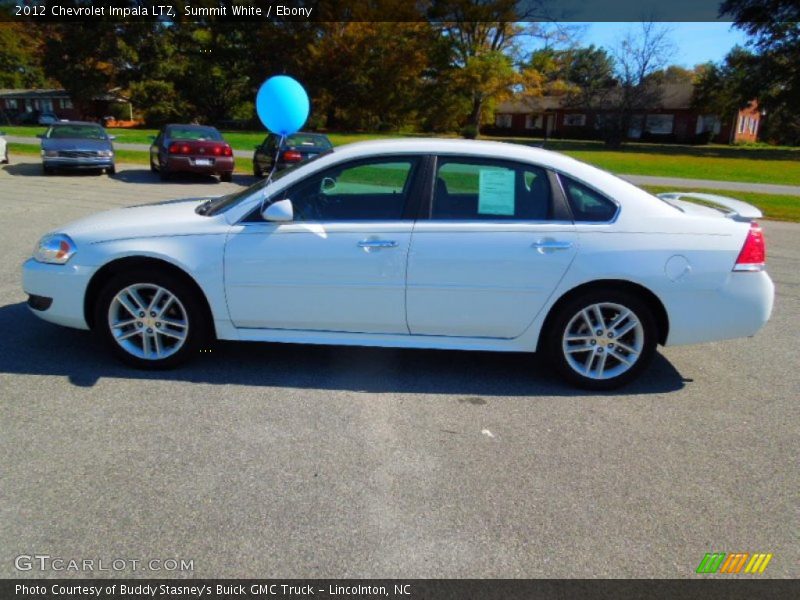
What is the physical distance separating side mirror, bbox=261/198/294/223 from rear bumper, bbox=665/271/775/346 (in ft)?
8.45

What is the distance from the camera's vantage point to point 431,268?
3.97 meters

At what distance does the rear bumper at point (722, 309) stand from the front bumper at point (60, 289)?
3.99m

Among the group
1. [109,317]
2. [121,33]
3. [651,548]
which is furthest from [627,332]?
[121,33]

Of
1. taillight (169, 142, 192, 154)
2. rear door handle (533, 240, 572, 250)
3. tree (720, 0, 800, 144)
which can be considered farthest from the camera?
tree (720, 0, 800, 144)

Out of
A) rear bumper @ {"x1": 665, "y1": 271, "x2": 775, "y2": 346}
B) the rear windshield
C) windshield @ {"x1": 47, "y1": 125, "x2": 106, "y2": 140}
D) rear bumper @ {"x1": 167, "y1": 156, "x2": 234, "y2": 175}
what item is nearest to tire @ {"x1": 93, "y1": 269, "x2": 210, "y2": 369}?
rear bumper @ {"x1": 665, "y1": 271, "x2": 775, "y2": 346}

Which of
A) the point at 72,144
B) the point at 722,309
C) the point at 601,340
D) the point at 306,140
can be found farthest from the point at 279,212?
the point at 72,144

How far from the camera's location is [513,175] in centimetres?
413

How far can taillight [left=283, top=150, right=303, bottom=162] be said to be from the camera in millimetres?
14211

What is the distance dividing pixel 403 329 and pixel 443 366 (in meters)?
0.60

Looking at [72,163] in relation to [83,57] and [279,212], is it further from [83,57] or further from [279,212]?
[83,57]

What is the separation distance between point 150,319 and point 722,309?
153 inches

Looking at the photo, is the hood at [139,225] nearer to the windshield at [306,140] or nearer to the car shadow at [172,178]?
the windshield at [306,140]

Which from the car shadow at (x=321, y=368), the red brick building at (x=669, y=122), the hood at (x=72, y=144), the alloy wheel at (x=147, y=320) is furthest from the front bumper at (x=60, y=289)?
the red brick building at (x=669, y=122)

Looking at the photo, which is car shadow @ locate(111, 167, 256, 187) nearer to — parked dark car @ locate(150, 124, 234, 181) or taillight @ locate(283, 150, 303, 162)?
parked dark car @ locate(150, 124, 234, 181)
